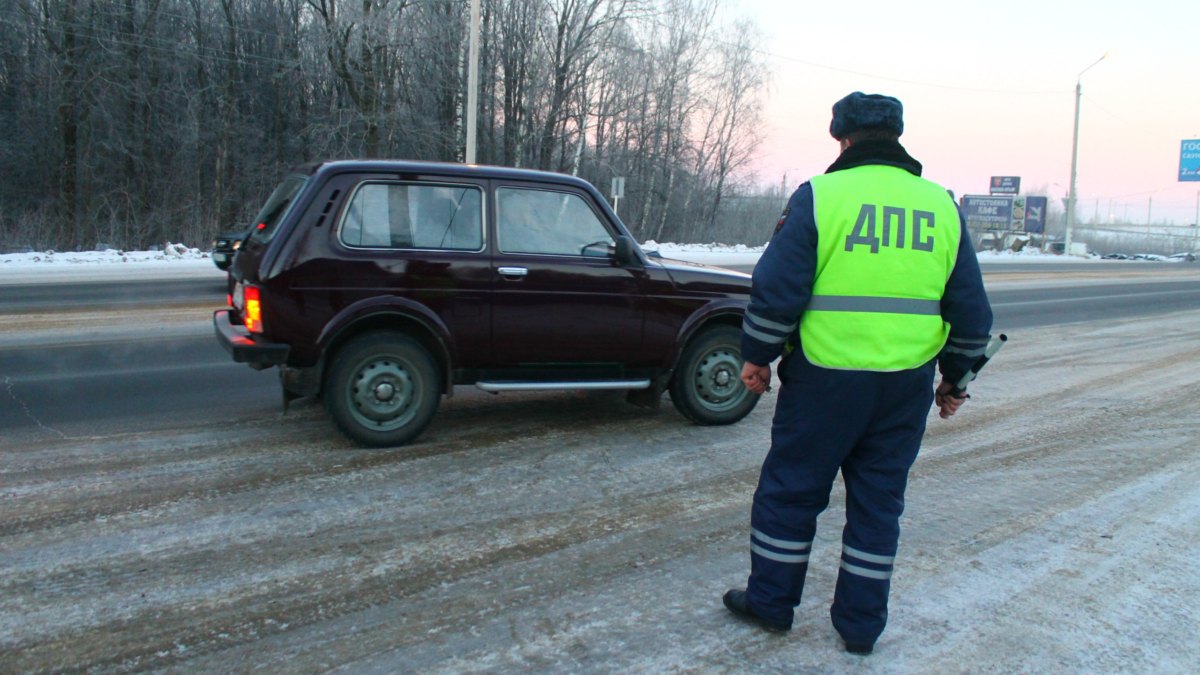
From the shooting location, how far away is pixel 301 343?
4.86 meters

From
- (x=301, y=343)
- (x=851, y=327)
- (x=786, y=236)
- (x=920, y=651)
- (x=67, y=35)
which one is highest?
(x=67, y=35)

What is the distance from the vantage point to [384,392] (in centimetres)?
512

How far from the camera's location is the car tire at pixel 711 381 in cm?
591

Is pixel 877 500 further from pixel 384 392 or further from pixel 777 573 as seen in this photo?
pixel 384 392

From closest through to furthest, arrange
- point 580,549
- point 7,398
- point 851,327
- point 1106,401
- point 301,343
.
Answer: point 851,327, point 580,549, point 301,343, point 7,398, point 1106,401

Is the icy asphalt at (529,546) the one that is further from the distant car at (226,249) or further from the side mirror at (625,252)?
the side mirror at (625,252)

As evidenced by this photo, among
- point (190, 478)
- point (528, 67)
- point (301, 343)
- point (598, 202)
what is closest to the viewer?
point (190, 478)

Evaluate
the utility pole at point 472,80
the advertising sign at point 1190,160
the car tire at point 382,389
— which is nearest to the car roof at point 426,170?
the car tire at point 382,389

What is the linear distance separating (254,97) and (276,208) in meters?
29.3

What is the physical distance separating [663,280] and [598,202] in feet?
2.33

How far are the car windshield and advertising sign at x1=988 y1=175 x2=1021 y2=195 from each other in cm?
5714

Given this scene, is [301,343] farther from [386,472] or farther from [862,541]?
[862,541]

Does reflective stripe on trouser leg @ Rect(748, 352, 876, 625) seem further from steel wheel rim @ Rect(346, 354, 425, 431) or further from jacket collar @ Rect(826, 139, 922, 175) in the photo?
steel wheel rim @ Rect(346, 354, 425, 431)

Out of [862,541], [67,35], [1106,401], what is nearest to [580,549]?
[862,541]
